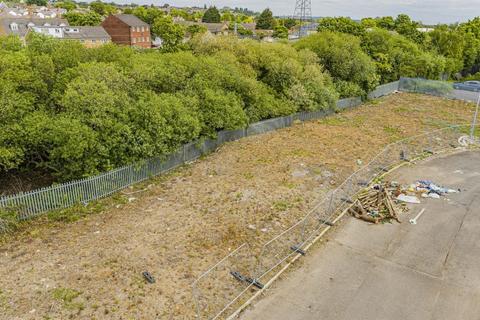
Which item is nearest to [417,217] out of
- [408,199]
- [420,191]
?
[408,199]

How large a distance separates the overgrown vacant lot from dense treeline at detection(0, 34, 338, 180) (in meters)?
2.05

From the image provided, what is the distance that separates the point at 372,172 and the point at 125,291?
13.6m

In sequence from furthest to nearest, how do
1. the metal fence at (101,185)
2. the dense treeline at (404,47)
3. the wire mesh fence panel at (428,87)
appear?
the wire mesh fence panel at (428,87) → the dense treeline at (404,47) → the metal fence at (101,185)

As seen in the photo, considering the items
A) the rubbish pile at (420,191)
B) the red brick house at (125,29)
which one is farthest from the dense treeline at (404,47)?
the red brick house at (125,29)

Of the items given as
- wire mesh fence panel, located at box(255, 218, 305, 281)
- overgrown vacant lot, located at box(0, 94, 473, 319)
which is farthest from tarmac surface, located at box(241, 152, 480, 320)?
overgrown vacant lot, located at box(0, 94, 473, 319)

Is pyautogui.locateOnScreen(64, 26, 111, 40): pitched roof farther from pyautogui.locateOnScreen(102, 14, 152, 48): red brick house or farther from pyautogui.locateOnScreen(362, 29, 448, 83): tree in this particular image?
pyautogui.locateOnScreen(362, 29, 448, 83): tree

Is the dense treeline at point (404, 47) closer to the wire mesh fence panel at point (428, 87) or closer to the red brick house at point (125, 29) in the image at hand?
the wire mesh fence panel at point (428, 87)

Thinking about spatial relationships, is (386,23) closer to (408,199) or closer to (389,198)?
(408,199)

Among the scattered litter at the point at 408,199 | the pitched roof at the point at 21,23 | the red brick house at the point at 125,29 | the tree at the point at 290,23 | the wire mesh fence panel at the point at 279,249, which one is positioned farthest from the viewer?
the tree at the point at 290,23

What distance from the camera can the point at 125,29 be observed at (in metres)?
72.1

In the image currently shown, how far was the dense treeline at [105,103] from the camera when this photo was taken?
14.0 m

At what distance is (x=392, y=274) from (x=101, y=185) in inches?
448

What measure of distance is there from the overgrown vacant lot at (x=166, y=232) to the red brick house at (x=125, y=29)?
2348 inches

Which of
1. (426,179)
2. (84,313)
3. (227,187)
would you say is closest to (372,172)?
(426,179)
